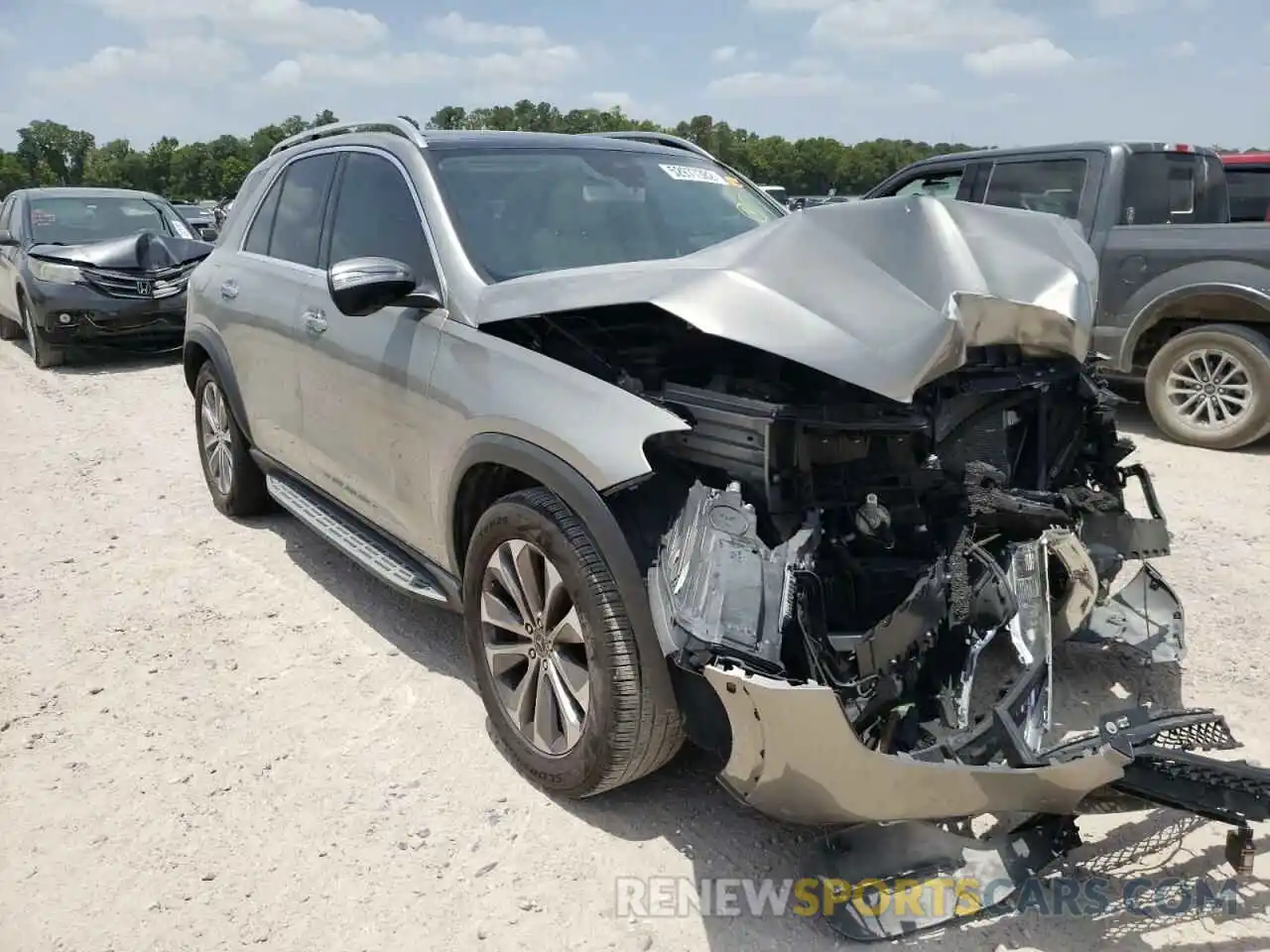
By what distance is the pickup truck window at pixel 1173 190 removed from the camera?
6.86 metres

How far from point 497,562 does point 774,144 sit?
280 ft

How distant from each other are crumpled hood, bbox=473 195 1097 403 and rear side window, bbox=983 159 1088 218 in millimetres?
4640

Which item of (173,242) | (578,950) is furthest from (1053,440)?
(173,242)

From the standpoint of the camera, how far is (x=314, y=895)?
267 centimetres

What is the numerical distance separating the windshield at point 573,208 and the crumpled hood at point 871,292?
1.88 ft

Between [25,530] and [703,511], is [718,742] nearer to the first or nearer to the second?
[703,511]

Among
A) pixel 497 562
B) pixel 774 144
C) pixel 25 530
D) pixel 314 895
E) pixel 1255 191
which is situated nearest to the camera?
pixel 314 895

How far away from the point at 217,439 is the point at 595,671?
362cm

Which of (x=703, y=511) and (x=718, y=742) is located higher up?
(x=703, y=511)

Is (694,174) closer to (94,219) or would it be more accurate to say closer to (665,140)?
(665,140)

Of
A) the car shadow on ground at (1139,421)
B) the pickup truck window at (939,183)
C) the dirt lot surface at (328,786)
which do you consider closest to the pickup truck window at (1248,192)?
the car shadow on ground at (1139,421)

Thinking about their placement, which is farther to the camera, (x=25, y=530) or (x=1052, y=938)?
(x=25, y=530)

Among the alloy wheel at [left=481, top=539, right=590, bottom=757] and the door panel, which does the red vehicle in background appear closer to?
the alloy wheel at [left=481, top=539, right=590, bottom=757]

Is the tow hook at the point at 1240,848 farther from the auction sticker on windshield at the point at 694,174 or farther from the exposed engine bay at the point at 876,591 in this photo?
the auction sticker on windshield at the point at 694,174
